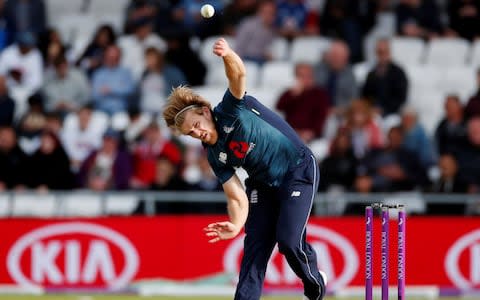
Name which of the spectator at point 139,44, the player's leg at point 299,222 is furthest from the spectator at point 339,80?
the player's leg at point 299,222

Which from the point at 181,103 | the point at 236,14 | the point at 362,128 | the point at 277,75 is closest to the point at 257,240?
the point at 181,103

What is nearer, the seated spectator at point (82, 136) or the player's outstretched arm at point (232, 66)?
the player's outstretched arm at point (232, 66)

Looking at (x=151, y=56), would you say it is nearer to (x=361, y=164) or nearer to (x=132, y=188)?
(x=132, y=188)

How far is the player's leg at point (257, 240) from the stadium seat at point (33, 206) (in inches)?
226

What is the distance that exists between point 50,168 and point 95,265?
4.76ft

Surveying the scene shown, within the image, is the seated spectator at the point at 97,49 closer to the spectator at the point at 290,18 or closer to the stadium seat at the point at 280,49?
the stadium seat at the point at 280,49

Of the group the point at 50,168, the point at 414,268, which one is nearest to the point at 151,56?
the point at 50,168

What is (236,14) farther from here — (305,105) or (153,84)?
(305,105)

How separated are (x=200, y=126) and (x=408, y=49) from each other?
29.9 ft

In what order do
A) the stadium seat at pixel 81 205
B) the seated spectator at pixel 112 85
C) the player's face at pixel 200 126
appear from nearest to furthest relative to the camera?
the player's face at pixel 200 126, the stadium seat at pixel 81 205, the seated spectator at pixel 112 85

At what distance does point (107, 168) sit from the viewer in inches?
640

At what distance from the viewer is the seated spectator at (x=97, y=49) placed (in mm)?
18062

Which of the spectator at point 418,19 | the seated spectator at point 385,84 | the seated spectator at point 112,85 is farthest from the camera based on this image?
the spectator at point 418,19

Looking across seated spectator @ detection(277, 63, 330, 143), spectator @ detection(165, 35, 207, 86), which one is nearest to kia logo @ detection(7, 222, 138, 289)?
seated spectator @ detection(277, 63, 330, 143)
